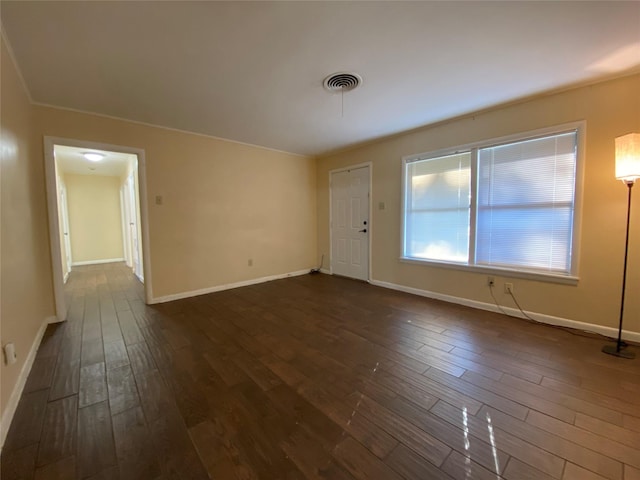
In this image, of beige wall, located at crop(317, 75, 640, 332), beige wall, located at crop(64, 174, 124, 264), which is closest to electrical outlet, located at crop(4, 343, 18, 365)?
beige wall, located at crop(317, 75, 640, 332)

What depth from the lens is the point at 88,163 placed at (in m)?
5.58

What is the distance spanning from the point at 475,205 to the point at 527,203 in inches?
20.5

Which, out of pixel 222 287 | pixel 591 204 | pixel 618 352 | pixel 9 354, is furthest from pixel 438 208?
pixel 9 354

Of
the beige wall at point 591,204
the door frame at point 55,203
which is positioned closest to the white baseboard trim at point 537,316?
the beige wall at point 591,204

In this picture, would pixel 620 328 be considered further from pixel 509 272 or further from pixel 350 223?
pixel 350 223

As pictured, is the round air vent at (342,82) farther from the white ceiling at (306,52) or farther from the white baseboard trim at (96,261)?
the white baseboard trim at (96,261)

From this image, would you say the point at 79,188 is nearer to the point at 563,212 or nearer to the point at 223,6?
the point at 223,6

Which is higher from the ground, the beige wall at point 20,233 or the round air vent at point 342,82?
the round air vent at point 342,82

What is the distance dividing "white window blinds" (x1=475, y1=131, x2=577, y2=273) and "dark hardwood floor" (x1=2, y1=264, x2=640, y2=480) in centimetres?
76

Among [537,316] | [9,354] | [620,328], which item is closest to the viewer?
[9,354]

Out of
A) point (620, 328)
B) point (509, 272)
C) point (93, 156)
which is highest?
point (93, 156)

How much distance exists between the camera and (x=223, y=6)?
1.59 m

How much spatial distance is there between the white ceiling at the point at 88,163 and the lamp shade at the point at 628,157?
236 inches

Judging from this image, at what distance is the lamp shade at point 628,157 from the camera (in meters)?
2.11
